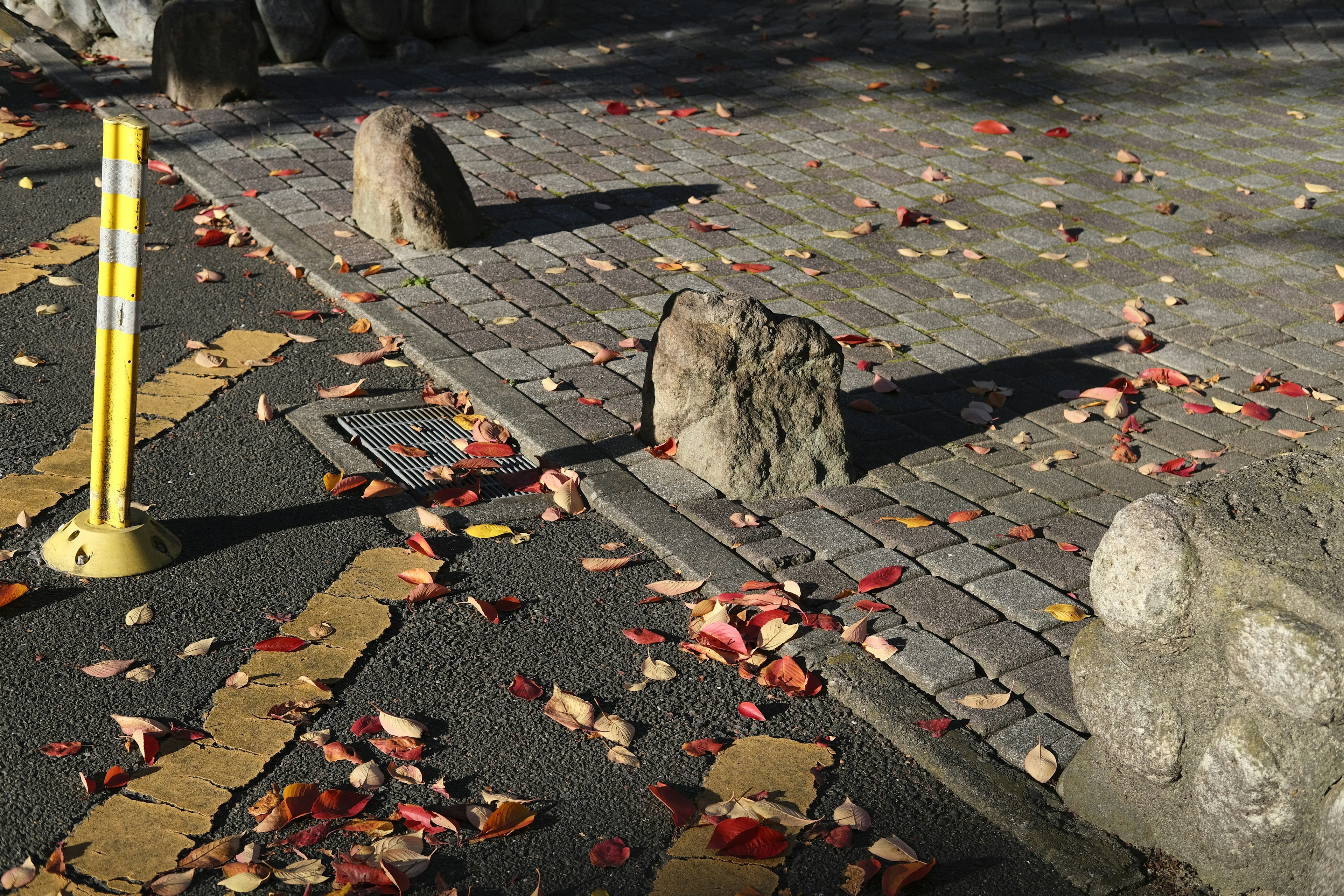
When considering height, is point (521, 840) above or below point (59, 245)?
below

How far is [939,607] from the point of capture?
363 cm

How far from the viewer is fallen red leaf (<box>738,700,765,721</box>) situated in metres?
3.21

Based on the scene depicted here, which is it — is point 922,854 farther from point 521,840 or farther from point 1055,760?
point 521,840

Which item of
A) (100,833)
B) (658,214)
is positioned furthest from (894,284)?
(100,833)

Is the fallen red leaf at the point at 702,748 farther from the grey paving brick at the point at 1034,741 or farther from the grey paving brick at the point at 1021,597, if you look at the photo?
the grey paving brick at the point at 1021,597

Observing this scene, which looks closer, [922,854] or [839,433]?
[922,854]

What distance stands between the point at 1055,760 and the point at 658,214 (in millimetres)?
4342

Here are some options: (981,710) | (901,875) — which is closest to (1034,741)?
(981,710)

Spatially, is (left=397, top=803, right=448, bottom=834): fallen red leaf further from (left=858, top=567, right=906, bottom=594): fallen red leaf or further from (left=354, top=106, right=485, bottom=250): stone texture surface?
(left=354, top=106, right=485, bottom=250): stone texture surface

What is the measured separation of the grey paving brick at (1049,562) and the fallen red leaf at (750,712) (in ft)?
3.63

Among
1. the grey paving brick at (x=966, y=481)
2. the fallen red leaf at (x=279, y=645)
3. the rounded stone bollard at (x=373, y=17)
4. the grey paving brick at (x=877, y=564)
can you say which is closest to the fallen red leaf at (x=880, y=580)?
the grey paving brick at (x=877, y=564)

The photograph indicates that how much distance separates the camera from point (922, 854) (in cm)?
278

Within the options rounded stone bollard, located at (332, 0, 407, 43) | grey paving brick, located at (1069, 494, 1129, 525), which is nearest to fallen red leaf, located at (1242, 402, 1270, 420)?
grey paving brick, located at (1069, 494, 1129, 525)

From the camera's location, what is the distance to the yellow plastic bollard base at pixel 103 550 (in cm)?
357
